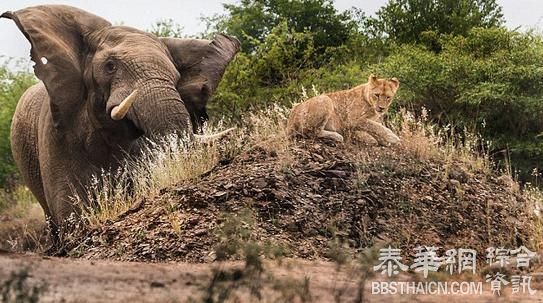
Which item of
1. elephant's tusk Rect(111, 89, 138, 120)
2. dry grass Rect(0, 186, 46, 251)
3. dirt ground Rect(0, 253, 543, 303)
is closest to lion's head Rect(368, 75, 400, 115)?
elephant's tusk Rect(111, 89, 138, 120)

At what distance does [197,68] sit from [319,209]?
460 cm

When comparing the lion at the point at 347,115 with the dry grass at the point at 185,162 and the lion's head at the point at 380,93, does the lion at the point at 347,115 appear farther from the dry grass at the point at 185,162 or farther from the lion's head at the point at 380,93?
the dry grass at the point at 185,162

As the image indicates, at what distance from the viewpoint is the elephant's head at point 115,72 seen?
12.4 metres

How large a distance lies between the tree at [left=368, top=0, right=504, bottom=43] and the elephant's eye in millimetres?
16717

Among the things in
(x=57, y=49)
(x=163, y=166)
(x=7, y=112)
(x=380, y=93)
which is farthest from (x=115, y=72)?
(x=7, y=112)

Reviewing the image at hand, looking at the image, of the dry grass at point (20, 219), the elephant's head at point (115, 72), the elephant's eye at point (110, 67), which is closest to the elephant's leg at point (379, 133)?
the elephant's head at point (115, 72)

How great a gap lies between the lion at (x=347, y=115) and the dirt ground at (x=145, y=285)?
592 centimetres

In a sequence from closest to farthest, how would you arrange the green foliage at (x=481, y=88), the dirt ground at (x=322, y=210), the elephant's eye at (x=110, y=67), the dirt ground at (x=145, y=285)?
the dirt ground at (x=145, y=285) < the dirt ground at (x=322, y=210) < the elephant's eye at (x=110, y=67) < the green foliage at (x=481, y=88)

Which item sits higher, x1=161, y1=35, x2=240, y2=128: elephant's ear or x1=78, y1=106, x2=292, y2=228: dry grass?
x1=161, y1=35, x2=240, y2=128: elephant's ear

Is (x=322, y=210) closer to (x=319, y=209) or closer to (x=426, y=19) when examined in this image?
(x=319, y=209)

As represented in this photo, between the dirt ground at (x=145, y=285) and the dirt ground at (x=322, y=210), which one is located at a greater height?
the dirt ground at (x=145, y=285)

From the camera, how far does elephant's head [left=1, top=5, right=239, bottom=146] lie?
40.8ft

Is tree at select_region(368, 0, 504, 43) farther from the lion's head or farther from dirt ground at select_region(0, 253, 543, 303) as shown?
dirt ground at select_region(0, 253, 543, 303)

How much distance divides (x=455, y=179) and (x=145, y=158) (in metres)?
3.70
